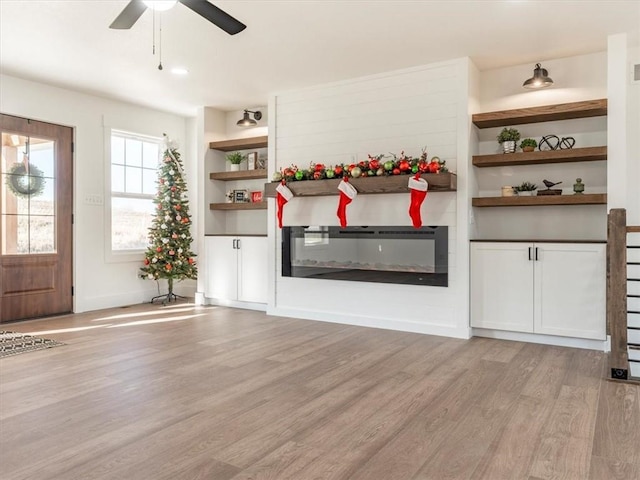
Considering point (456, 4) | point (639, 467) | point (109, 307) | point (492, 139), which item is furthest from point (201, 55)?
point (639, 467)

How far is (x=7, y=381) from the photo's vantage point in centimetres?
340

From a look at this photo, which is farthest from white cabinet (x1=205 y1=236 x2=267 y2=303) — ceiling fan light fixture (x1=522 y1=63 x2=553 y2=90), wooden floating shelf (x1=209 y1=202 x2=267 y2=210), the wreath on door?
ceiling fan light fixture (x1=522 y1=63 x2=553 y2=90)

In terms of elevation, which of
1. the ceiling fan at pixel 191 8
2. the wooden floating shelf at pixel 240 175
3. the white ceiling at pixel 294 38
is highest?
the white ceiling at pixel 294 38

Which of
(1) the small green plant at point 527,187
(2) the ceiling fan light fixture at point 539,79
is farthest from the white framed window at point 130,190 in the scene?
(2) the ceiling fan light fixture at point 539,79

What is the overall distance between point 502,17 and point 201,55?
2.82m

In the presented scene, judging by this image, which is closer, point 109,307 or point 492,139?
point 492,139

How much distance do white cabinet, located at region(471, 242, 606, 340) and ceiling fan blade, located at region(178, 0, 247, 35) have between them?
3047 mm

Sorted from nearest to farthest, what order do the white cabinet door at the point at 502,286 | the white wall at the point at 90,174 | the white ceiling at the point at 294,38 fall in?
the white ceiling at the point at 294,38, the white cabinet door at the point at 502,286, the white wall at the point at 90,174

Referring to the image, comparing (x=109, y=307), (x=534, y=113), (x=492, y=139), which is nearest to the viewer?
(x=534, y=113)

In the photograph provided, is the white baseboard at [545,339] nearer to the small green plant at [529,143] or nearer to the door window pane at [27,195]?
the small green plant at [529,143]

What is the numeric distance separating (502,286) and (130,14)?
3884mm

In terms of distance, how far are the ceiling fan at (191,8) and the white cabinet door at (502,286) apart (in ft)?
10.1

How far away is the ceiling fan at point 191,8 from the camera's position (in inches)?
115

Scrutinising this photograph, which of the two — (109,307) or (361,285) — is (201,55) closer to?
(361,285)
